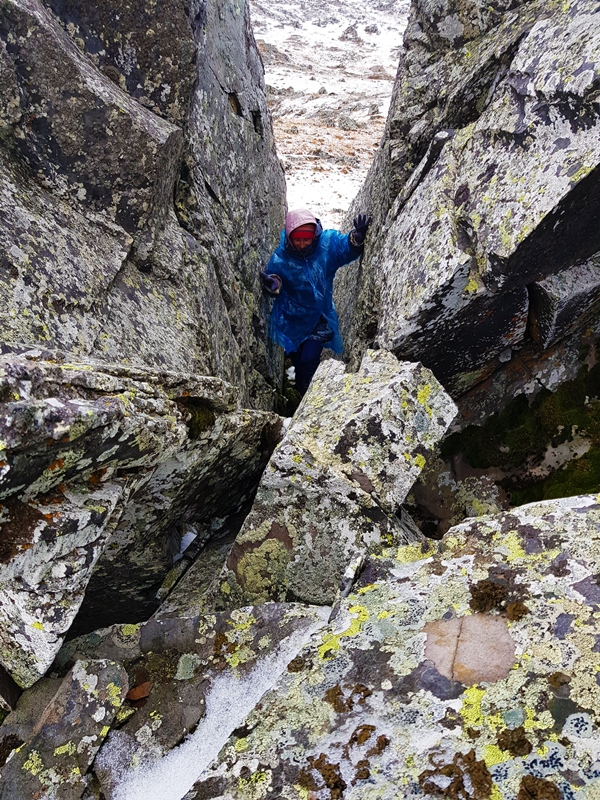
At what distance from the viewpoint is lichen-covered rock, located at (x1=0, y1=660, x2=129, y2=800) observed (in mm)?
3527

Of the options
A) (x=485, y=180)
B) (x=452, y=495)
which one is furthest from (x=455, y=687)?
(x=485, y=180)

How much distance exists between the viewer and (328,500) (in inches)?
204

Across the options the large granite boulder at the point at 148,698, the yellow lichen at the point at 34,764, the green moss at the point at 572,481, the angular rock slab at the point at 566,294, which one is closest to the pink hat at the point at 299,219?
the angular rock slab at the point at 566,294

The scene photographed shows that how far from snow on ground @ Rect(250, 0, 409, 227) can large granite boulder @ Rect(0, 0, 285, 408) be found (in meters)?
10.3

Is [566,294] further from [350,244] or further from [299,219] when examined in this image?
[299,219]

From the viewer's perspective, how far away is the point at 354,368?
7777 millimetres

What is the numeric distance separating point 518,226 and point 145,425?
4170 mm

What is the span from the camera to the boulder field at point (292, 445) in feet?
10.6

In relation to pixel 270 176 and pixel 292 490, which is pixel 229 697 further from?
pixel 270 176

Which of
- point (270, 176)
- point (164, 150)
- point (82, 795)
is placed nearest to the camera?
point (82, 795)

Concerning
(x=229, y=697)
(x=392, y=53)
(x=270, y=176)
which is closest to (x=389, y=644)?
(x=229, y=697)

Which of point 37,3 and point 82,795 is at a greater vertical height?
point 37,3

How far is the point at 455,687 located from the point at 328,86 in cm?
5101

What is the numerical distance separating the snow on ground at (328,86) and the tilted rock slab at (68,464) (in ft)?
48.2
